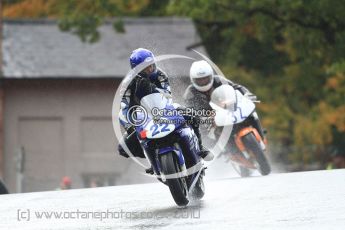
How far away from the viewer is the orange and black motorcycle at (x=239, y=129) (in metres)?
16.5

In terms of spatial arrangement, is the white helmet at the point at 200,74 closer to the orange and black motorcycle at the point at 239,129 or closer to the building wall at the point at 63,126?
the orange and black motorcycle at the point at 239,129

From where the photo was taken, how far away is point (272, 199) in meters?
12.4

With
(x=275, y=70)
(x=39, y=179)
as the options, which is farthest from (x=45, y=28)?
(x=275, y=70)

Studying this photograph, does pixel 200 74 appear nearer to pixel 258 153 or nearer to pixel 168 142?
pixel 258 153

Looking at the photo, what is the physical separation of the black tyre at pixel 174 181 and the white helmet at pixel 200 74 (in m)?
4.04

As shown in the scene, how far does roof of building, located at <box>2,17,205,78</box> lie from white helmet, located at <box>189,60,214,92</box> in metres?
25.1

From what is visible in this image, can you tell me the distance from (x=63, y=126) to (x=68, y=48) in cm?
275

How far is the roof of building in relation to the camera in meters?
41.8

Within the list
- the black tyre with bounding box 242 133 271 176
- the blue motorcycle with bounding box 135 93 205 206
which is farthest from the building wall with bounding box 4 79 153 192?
the blue motorcycle with bounding box 135 93 205 206

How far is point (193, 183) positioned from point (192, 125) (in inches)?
29.2

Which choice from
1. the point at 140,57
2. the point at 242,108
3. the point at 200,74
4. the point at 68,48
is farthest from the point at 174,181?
the point at 68,48

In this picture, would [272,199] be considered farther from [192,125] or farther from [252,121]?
[252,121]

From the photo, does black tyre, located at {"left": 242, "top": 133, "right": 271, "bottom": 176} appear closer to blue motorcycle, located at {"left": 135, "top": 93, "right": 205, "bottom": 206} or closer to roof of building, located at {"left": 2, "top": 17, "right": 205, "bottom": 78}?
Result: blue motorcycle, located at {"left": 135, "top": 93, "right": 205, "bottom": 206}

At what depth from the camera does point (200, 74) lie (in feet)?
53.2
